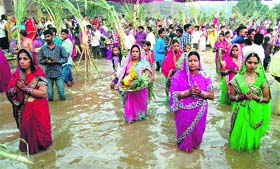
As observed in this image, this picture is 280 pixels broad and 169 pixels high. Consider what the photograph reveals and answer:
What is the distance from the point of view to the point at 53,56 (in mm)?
7465

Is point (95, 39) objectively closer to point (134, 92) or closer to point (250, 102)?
point (134, 92)

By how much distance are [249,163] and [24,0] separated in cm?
384

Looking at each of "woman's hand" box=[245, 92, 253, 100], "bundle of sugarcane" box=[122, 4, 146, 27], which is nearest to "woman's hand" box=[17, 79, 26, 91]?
"woman's hand" box=[245, 92, 253, 100]

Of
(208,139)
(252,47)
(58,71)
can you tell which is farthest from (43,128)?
(252,47)

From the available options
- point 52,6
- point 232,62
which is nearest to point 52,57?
point 52,6

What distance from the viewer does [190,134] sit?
15.8ft

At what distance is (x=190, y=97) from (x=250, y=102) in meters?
0.77

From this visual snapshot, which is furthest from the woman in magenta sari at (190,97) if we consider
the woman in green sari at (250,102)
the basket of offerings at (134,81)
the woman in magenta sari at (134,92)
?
the woman in magenta sari at (134,92)

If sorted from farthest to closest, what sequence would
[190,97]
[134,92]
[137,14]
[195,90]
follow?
[137,14] → [134,92] → [190,97] → [195,90]

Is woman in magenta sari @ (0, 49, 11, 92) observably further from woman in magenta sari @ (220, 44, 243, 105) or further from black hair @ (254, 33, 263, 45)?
black hair @ (254, 33, 263, 45)

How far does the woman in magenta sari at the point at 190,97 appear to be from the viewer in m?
4.68

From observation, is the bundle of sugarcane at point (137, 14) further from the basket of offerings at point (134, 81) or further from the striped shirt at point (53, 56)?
the basket of offerings at point (134, 81)

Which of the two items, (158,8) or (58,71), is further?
(158,8)

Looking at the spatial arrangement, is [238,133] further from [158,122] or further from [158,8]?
[158,8]
